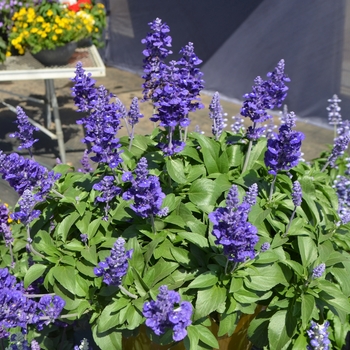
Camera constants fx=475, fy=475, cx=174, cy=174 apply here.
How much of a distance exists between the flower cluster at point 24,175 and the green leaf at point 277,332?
1280mm

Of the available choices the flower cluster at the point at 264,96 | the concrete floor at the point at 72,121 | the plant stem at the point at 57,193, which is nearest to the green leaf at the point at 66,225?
the plant stem at the point at 57,193

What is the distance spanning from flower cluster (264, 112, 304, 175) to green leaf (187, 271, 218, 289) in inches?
23.3

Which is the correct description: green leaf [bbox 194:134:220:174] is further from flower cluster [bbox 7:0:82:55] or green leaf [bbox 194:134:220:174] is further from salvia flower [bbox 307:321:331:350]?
flower cluster [bbox 7:0:82:55]

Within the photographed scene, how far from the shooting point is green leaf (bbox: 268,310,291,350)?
2.30m

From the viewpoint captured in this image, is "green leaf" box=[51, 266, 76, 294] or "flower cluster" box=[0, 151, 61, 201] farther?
"green leaf" box=[51, 266, 76, 294]

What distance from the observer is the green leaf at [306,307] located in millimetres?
2168

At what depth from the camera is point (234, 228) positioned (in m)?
1.83

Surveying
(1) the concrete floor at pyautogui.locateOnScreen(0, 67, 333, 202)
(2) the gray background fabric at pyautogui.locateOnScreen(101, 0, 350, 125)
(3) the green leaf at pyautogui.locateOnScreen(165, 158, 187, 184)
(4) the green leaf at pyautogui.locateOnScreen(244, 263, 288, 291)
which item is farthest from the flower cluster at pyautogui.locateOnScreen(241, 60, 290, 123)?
(2) the gray background fabric at pyautogui.locateOnScreen(101, 0, 350, 125)

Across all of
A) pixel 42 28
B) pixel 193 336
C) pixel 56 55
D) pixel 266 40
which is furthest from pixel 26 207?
pixel 266 40

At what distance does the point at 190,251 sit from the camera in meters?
2.39

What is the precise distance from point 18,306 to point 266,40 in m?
6.47

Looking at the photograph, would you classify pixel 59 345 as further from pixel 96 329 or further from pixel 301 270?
pixel 301 270

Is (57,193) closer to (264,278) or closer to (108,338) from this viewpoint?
(108,338)

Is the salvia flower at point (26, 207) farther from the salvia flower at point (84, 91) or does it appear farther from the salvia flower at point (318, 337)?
the salvia flower at point (318, 337)
